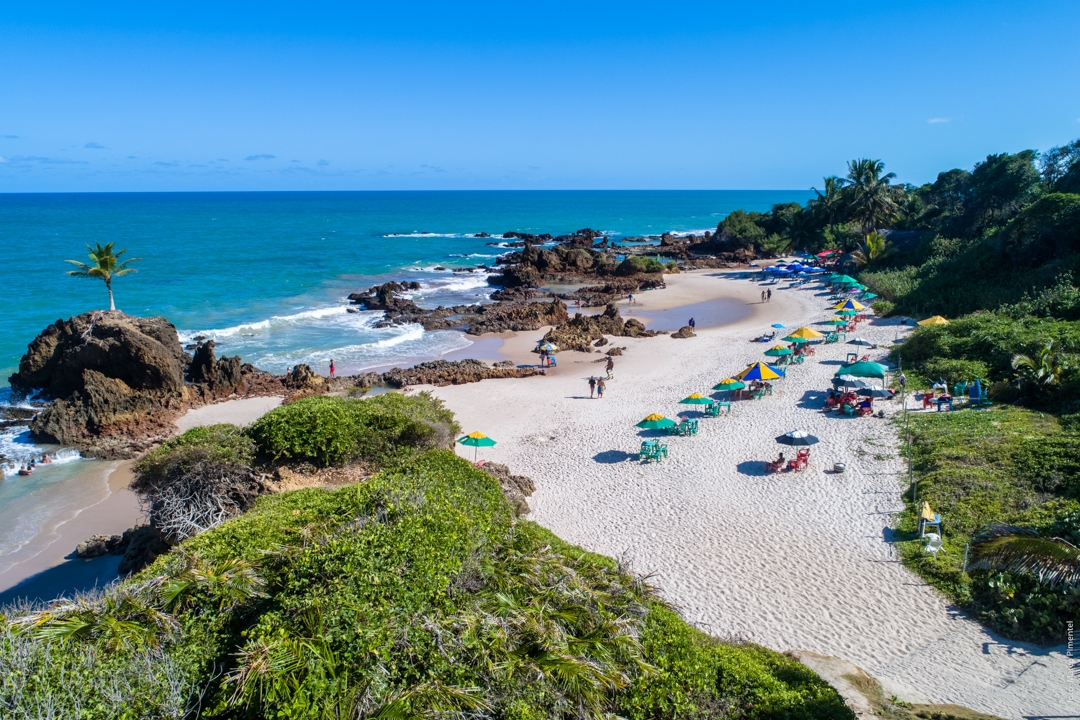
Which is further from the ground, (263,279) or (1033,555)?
(1033,555)

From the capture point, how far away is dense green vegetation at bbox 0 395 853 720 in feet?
A: 18.7

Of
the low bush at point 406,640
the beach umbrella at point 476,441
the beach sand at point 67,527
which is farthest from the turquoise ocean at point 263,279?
the low bush at point 406,640

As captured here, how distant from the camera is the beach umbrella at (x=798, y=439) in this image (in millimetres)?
17688

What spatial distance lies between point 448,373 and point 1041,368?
20.7 metres

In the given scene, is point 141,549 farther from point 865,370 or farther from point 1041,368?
point 1041,368

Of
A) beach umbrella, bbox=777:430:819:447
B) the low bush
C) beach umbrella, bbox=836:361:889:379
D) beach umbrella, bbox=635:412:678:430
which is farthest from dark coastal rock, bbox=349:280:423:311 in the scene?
the low bush

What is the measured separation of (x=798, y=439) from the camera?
1783 cm

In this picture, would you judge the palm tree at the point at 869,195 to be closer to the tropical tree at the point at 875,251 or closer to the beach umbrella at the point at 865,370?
the tropical tree at the point at 875,251

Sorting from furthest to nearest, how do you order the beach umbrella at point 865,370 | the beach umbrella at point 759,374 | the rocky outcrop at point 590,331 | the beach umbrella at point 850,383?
1. the rocky outcrop at point 590,331
2. the beach umbrella at point 759,374
3. the beach umbrella at point 865,370
4. the beach umbrella at point 850,383

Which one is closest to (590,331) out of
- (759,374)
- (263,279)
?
(759,374)

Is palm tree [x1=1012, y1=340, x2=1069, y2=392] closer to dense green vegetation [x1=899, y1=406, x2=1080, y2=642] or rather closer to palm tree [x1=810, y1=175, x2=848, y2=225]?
dense green vegetation [x1=899, y1=406, x2=1080, y2=642]

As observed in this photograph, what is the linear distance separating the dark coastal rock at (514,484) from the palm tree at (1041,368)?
1477cm

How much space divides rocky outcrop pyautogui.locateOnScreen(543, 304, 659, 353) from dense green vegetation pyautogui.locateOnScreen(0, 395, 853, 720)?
78.9ft

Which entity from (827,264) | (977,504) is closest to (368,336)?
(977,504)
